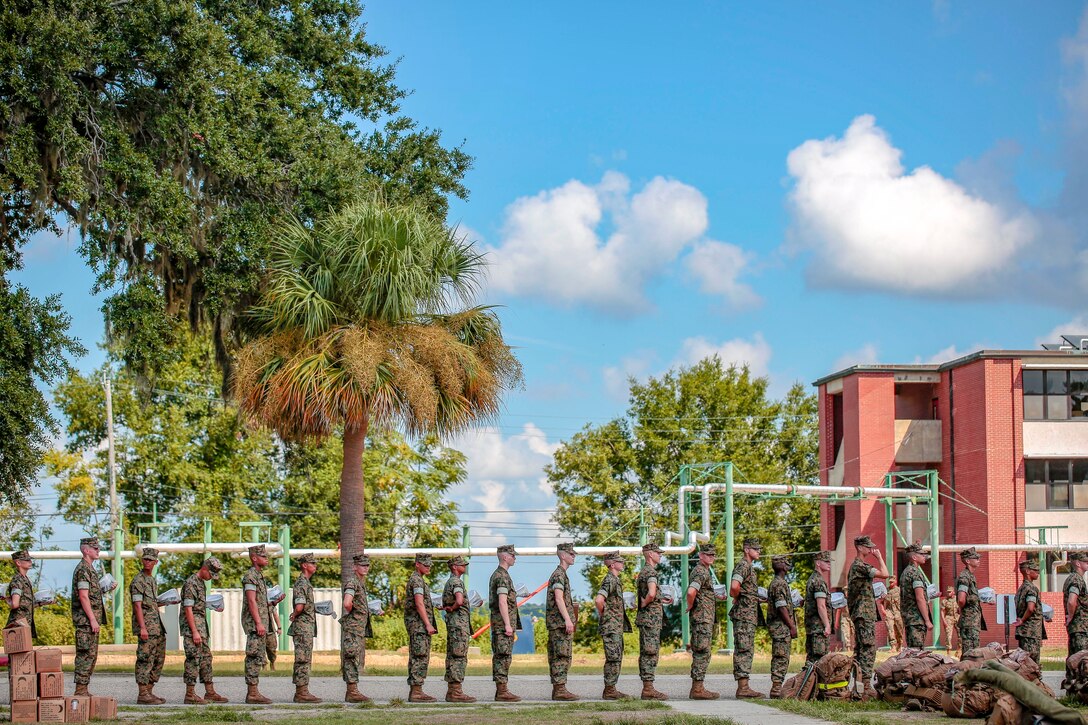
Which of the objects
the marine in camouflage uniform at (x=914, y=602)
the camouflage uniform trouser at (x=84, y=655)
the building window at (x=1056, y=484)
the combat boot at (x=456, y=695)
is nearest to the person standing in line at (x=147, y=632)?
the camouflage uniform trouser at (x=84, y=655)

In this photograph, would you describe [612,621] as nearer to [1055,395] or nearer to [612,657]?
[612,657]

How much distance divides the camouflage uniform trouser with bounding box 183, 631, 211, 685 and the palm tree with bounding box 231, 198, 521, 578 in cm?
586

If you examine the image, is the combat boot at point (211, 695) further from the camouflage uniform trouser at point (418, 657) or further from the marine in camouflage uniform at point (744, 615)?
the marine in camouflage uniform at point (744, 615)

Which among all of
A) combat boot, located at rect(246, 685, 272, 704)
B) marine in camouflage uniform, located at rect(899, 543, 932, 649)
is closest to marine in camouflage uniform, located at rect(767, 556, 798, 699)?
marine in camouflage uniform, located at rect(899, 543, 932, 649)

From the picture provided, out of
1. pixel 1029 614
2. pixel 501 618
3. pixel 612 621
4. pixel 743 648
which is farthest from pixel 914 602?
pixel 501 618

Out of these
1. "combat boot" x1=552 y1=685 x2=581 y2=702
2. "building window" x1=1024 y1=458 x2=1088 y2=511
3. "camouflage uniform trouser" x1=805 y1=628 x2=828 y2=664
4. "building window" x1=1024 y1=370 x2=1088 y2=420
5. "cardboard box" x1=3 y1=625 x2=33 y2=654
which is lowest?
"combat boot" x1=552 y1=685 x2=581 y2=702

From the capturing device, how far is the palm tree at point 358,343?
2295 centimetres

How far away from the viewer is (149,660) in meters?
17.0

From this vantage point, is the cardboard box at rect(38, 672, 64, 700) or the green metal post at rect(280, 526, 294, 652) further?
the green metal post at rect(280, 526, 294, 652)

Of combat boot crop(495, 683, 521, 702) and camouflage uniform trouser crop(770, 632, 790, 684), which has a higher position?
camouflage uniform trouser crop(770, 632, 790, 684)

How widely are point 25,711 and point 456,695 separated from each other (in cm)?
537

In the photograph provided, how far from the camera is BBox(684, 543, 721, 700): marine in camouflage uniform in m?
17.3

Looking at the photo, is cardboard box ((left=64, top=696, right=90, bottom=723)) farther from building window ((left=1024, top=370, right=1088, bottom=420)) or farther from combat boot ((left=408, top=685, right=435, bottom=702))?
building window ((left=1024, top=370, right=1088, bottom=420))

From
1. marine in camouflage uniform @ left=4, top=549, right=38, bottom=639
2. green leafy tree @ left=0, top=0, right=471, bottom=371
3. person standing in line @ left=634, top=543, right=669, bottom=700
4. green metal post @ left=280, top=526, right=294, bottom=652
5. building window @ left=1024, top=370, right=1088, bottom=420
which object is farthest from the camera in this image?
building window @ left=1024, top=370, right=1088, bottom=420
